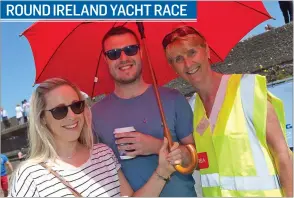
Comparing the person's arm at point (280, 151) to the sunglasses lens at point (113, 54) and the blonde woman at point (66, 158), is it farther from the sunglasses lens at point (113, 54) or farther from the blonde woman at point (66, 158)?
the sunglasses lens at point (113, 54)

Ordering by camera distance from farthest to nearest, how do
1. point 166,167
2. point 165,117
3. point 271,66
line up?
point 271,66, point 165,117, point 166,167

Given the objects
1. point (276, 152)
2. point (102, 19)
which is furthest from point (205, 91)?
point (102, 19)

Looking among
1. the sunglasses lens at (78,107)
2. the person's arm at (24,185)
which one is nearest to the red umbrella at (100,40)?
the sunglasses lens at (78,107)

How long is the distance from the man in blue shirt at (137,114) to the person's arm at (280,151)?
0.44m

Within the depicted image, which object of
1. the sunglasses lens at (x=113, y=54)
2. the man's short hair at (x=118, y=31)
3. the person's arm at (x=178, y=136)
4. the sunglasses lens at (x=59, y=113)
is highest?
the man's short hair at (x=118, y=31)

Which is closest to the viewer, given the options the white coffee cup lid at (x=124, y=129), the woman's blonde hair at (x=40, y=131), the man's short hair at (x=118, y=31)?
the woman's blonde hair at (x=40, y=131)

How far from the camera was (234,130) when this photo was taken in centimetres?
207

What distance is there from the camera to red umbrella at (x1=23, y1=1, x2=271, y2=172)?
2.38 meters

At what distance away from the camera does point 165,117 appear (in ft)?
7.30

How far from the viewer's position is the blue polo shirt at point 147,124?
224 cm

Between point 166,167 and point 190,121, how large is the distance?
1.18 ft

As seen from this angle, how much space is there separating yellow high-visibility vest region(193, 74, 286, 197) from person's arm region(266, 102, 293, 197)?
1.2 inches

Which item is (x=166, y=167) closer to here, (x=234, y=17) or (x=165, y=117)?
(x=165, y=117)

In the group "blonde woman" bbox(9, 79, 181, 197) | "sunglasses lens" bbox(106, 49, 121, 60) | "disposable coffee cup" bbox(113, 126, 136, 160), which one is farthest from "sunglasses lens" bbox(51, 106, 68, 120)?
"sunglasses lens" bbox(106, 49, 121, 60)
